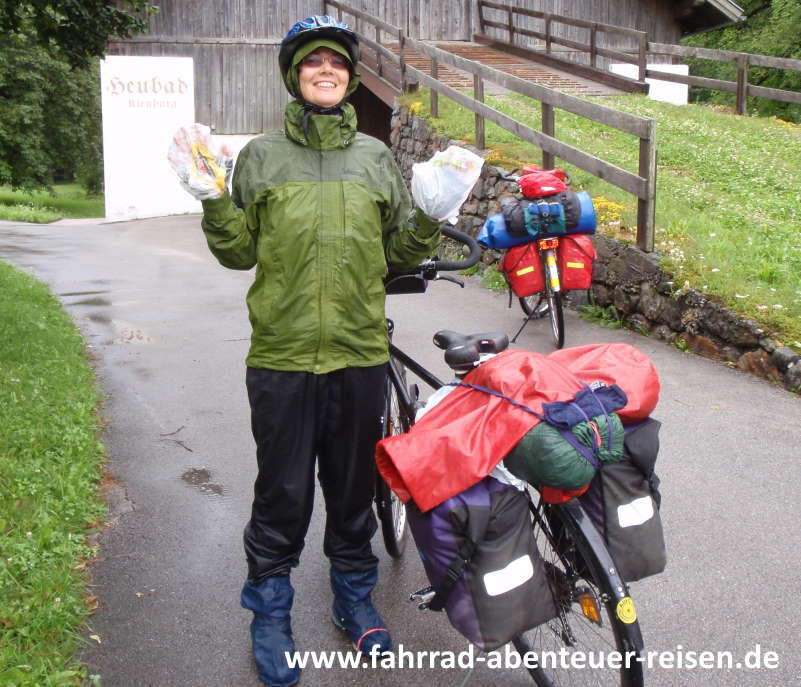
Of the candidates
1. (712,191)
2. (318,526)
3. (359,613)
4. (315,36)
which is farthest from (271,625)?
(712,191)

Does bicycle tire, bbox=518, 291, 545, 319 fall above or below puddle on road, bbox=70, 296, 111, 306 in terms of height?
above

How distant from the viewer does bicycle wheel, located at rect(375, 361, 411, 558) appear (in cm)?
365

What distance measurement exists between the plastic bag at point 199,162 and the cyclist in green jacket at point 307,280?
0.01 metres

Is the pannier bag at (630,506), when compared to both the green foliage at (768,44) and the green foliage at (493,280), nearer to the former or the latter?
the green foliage at (493,280)

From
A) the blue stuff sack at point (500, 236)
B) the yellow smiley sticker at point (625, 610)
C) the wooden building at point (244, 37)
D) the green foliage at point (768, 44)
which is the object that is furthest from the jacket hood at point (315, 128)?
the green foliage at point (768, 44)

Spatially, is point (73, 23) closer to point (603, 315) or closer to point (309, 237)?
point (603, 315)

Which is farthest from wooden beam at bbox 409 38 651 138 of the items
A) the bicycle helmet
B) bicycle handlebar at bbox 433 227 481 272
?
the bicycle helmet

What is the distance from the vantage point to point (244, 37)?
2117 cm

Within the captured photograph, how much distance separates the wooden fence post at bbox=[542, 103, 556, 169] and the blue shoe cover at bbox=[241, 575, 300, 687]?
719cm

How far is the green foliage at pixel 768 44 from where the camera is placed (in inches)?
1203

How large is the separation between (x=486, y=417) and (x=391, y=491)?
134cm

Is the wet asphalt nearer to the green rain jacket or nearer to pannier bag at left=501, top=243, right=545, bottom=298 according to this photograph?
pannier bag at left=501, top=243, right=545, bottom=298

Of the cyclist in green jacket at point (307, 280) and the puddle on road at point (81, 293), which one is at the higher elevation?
the cyclist in green jacket at point (307, 280)

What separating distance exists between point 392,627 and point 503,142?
9539 millimetres
